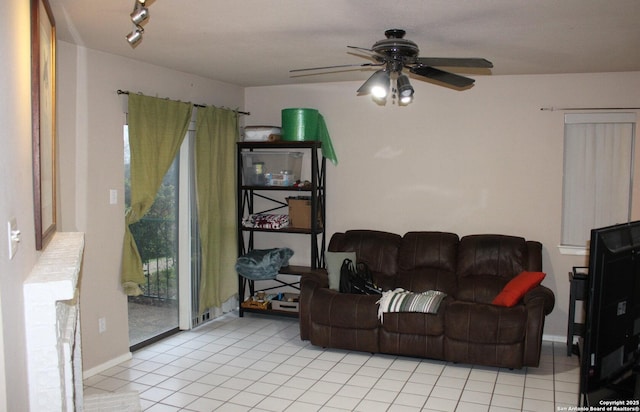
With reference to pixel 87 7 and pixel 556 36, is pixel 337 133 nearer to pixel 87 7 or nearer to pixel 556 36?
pixel 556 36

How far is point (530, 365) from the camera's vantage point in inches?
166

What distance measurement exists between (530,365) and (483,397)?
61 cm

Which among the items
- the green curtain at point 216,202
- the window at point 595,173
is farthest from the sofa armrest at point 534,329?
the green curtain at point 216,202

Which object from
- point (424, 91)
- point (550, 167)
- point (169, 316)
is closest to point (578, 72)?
point (550, 167)

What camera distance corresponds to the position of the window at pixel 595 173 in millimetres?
4891

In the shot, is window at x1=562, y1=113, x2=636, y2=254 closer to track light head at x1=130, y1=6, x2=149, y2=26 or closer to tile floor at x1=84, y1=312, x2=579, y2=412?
tile floor at x1=84, y1=312, x2=579, y2=412

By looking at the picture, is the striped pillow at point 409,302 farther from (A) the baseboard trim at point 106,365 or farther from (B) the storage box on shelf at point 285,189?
(A) the baseboard trim at point 106,365

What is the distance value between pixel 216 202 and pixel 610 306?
4437 mm

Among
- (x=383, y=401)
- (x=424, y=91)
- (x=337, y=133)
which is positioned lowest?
(x=383, y=401)

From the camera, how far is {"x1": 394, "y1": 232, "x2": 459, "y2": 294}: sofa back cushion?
498 centimetres

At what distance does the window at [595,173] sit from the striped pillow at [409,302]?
4.83 ft

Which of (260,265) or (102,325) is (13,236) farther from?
(260,265)

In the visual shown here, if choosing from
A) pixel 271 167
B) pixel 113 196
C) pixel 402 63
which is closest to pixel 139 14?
pixel 402 63

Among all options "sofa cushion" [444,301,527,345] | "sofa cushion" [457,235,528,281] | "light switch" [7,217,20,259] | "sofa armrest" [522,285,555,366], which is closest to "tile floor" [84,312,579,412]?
"sofa armrest" [522,285,555,366]
